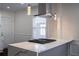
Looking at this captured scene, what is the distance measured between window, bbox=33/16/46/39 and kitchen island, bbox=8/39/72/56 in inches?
5.0

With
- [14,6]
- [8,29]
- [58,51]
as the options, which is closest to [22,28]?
[8,29]

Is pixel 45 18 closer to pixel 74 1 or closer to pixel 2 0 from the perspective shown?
pixel 74 1

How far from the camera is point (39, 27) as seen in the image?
153 centimetres

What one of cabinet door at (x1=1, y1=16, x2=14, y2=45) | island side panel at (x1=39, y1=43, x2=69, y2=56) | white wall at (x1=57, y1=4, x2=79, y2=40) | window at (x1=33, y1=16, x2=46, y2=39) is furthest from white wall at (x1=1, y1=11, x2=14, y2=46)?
white wall at (x1=57, y1=4, x2=79, y2=40)

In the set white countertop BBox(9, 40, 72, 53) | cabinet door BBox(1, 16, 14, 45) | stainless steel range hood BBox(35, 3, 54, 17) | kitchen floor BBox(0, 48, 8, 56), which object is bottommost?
kitchen floor BBox(0, 48, 8, 56)

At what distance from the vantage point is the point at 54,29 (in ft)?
4.99

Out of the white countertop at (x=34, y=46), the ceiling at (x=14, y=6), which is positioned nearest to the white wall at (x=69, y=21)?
the white countertop at (x=34, y=46)

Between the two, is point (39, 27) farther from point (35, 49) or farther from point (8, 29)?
point (8, 29)

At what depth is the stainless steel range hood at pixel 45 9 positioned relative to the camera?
4.82ft

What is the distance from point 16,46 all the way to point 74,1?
90cm

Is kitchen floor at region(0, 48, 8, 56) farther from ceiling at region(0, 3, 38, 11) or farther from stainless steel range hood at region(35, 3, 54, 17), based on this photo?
stainless steel range hood at region(35, 3, 54, 17)

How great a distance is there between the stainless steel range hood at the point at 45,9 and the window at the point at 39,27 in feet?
0.22

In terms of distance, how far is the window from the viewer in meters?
1.49

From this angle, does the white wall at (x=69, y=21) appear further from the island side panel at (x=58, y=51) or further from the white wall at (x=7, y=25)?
Result: the white wall at (x=7, y=25)
